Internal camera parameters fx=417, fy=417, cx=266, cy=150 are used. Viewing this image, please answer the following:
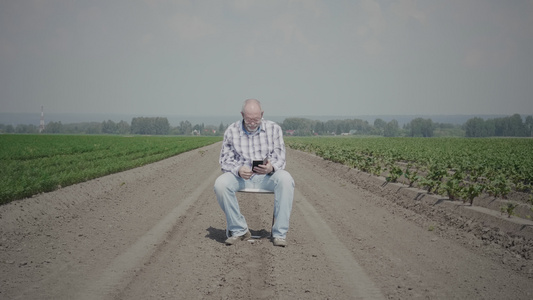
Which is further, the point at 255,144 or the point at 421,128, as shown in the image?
the point at 421,128

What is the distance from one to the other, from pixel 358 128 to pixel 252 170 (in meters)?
186

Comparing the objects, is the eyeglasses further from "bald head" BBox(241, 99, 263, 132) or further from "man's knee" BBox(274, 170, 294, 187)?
"man's knee" BBox(274, 170, 294, 187)

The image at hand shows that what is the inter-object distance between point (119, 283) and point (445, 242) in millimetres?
4780

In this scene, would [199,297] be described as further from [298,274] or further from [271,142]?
[271,142]

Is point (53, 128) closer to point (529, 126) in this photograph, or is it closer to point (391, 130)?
point (391, 130)

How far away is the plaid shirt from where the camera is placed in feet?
19.6

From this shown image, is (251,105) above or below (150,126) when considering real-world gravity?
above

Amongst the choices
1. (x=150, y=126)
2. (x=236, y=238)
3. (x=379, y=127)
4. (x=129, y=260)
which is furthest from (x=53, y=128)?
(x=129, y=260)

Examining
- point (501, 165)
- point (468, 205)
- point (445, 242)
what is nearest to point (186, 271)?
point (445, 242)

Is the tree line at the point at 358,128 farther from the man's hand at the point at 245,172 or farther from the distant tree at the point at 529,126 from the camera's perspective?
the man's hand at the point at 245,172

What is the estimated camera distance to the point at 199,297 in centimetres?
392

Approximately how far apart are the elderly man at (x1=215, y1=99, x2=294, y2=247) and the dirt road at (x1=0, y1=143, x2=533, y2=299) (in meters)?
0.32

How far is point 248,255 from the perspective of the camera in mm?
5402

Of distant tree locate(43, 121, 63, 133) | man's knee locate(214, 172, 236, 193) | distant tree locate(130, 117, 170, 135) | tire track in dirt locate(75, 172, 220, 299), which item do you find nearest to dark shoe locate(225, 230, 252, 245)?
man's knee locate(214, 172, 236, 193)
